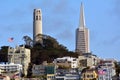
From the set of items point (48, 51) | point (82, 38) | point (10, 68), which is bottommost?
point (10, 68)

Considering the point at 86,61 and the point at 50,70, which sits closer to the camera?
the point at 50,70

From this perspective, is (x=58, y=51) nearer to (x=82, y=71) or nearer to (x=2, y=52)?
(x=2, y=52)

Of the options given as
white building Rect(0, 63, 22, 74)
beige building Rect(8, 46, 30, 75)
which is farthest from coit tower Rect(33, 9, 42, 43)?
white building Rect(0, 63, 22, 74)

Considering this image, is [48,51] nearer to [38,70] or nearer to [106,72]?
[38,70]

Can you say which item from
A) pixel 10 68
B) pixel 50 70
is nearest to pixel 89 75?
pixel 50 70

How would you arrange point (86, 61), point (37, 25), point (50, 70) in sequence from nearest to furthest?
point (50, 70)
point (86, 61)
point (37, 25)

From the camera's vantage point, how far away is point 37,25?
12375 cm

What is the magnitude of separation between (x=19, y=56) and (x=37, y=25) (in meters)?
17.2

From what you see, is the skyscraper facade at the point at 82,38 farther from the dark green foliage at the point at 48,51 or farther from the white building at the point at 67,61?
the white building at the point at 67,61

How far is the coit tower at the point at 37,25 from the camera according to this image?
120 m

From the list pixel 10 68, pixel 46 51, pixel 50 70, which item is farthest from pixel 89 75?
pixel 46 51

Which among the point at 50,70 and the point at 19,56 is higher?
the point at 19,56

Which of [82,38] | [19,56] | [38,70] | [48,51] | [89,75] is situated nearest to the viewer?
[89,75]

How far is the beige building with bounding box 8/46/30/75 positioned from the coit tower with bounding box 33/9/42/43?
10572 mm
